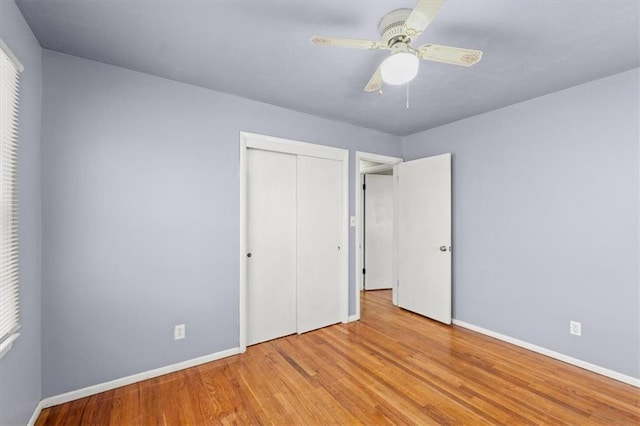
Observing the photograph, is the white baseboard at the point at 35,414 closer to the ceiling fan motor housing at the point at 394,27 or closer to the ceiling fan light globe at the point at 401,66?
the ceiling fan light globe at the point at 401,66

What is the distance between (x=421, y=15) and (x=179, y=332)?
2780mm

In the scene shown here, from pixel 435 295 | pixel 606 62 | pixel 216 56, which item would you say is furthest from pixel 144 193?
pixel 606 62

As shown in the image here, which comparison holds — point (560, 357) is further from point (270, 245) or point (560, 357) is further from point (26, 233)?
point (26, 233)

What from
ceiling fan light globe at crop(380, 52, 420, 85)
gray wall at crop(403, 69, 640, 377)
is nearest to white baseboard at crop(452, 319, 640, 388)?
gray wall at crop(403, 69, 640, 377)

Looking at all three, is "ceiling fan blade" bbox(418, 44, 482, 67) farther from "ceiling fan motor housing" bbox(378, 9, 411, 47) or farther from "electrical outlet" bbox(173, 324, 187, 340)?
"electrical outlet" bbox(173, 324, 187, 340)

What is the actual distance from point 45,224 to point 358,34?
2.45 m

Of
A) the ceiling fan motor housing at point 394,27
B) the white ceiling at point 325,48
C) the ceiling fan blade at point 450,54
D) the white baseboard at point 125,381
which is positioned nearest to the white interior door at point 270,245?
the white baseboard at point 125,381

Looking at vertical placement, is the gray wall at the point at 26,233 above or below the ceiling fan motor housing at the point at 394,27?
below

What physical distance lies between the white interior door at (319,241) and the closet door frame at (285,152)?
0.05 meters

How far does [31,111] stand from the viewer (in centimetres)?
179

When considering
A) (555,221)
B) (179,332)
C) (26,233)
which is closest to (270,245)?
(179,332)

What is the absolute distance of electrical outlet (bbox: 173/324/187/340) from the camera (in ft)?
7.90

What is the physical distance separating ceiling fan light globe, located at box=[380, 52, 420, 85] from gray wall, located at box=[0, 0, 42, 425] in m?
1.95

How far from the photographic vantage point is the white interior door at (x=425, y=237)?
11.3ft
